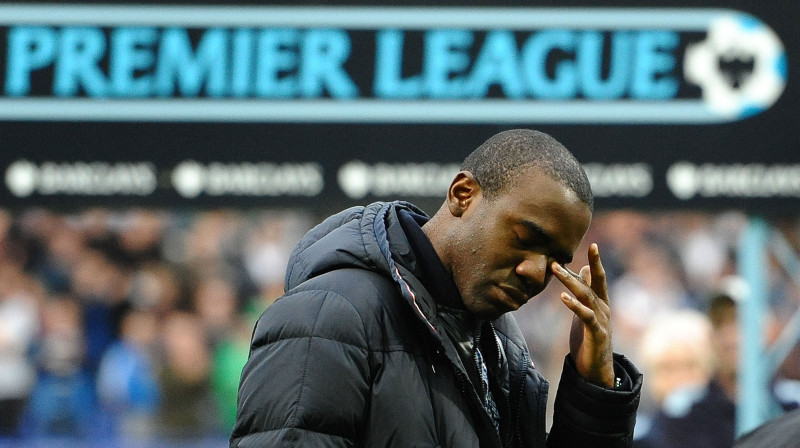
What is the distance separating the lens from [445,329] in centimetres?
187

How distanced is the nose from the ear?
0.46ft

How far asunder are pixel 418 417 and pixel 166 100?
14.1ft

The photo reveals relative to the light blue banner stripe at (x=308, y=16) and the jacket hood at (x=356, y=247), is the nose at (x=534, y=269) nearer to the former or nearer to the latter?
the jacket hood at (x=356, y=247)

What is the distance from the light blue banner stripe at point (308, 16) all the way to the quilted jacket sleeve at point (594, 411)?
156 inches

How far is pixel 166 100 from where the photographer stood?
5766 mm

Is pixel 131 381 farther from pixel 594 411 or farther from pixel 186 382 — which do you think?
pixel 594 411

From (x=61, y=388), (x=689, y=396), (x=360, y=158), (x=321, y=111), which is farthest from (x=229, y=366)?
(x=689, y=396)

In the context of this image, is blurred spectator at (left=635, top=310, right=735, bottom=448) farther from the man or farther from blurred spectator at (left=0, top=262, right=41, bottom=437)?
the man

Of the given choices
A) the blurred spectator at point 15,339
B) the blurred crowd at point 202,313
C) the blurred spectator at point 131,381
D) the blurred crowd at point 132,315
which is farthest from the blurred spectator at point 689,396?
the blurred spectator at point 15,339

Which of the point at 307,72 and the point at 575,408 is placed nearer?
the point at 575,408

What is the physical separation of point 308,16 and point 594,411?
163 inches

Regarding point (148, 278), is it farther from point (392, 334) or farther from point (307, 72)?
point (392, 334)

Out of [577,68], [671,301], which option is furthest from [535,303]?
[577,68]

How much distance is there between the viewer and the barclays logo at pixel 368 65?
18.9 ft
